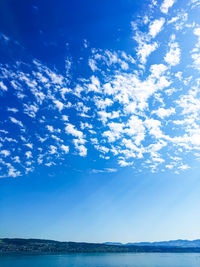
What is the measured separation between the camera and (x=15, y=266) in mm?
85938

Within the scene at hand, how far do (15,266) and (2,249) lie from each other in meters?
138

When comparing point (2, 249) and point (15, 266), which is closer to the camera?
point (15, 266)

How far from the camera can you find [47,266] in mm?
90250

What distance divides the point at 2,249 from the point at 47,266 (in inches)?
5484

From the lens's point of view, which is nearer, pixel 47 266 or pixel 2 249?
pixel 47 266

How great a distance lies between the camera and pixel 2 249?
7766 inches

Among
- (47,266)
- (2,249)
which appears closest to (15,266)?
(47,266)

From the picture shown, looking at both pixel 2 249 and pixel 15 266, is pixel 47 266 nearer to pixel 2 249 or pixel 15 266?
pixel 15 266

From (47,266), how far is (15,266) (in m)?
13.4
